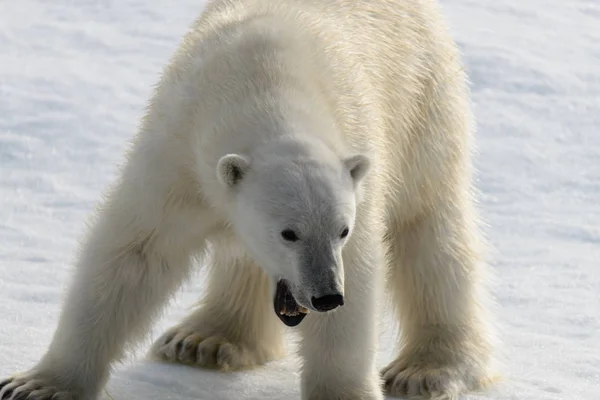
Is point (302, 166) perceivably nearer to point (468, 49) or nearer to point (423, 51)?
point (423, 51)

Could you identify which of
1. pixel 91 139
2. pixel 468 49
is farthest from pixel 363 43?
pixel 468 49

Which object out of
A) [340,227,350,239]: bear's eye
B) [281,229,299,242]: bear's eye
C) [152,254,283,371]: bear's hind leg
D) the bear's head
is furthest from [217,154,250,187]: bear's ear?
[152,254,283,371]: bear's hind leg

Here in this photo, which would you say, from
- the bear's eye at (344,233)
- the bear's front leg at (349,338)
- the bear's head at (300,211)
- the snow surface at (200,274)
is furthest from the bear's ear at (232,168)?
the snow surface at (200,274)

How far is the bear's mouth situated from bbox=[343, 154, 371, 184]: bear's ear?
1.21 feet

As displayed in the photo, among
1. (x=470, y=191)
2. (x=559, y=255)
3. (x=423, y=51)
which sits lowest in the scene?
(x=559, y=255)

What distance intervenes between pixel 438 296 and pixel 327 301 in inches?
59.8

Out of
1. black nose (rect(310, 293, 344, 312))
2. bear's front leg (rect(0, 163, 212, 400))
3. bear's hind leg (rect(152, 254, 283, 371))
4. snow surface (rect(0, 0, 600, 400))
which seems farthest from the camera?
snow surface (rect(0, 0, 600, 400))

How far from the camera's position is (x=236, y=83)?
147 inches

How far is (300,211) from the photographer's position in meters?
3.40

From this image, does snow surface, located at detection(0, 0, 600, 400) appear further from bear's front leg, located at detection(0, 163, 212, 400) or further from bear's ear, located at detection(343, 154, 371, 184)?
bear's ear, located at detection(343, 154, 371, 184)

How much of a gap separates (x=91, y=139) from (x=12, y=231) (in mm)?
1664

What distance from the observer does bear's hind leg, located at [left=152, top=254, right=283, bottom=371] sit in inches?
187

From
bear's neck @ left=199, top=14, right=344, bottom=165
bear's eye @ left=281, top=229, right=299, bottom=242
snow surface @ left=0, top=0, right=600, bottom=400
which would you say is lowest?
snow surface @ left=0, top=0, right=600, bottom=400

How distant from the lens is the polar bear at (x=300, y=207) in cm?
351
